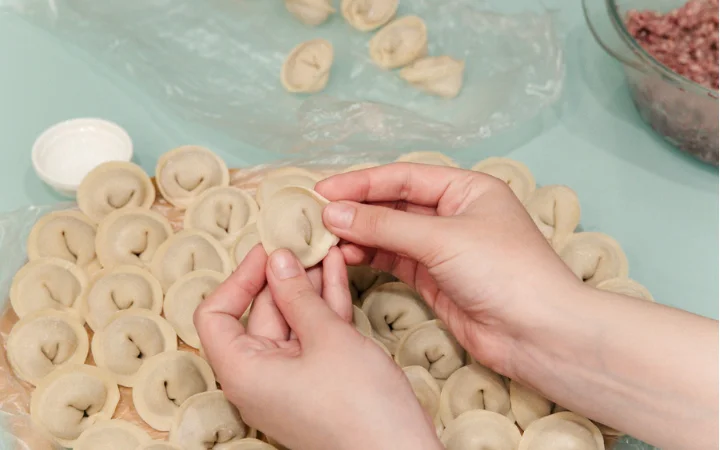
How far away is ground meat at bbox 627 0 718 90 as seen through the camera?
4.70 ft

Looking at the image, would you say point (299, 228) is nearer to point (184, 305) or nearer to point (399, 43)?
point (184, 305)

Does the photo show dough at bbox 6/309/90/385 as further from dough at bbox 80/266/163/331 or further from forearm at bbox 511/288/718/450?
forearm at bbox 511/288/718/450

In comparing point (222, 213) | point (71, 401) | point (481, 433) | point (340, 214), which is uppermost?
point (340, 214)

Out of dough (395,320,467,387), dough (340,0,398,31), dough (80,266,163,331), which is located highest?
dough (340,0,398,31)

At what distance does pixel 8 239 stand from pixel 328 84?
76cm

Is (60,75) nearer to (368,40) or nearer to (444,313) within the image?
(368,40)

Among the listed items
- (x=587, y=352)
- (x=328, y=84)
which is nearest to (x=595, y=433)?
(x=587, y=352)

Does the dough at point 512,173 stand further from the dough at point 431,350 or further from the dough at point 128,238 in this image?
the dough at point 128,238

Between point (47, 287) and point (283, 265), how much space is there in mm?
470

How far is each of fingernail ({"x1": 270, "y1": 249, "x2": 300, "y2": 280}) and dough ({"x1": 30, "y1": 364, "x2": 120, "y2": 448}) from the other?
361 millimetres

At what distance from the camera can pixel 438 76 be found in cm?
161

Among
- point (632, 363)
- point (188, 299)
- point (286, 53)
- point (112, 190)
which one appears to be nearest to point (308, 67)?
point (286, 53)

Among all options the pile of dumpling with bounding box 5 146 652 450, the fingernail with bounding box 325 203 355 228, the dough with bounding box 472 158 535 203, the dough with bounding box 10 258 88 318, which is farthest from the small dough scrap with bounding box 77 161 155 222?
the dough with bounding box 472 158 535 203

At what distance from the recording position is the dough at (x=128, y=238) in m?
1.20
